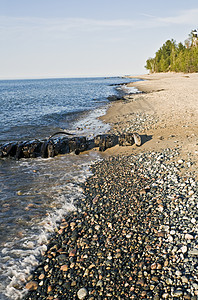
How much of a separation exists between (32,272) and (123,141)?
27.1 ft

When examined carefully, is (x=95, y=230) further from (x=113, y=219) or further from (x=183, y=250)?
(x=183, y=250)

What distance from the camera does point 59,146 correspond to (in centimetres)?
1165

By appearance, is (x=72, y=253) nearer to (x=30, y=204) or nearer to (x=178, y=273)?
(x=178, y=273)

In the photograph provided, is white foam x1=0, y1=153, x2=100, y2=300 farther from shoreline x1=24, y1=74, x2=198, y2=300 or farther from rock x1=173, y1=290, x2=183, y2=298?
rock x1=173, y1=290, x2=183, y2=298

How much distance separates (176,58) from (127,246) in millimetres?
120217

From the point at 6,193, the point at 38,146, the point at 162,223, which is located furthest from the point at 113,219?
the point at 38,146

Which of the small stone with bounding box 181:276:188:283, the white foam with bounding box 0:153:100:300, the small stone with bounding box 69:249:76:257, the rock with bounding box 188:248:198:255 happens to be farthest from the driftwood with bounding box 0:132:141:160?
the small stone with bounding box 181:276:188:283

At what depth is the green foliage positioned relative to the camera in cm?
8101

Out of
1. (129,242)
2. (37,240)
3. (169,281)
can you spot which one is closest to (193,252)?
(169,281)

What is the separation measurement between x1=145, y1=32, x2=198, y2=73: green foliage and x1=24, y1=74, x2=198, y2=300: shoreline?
285 ft

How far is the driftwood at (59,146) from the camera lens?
11.4 meters

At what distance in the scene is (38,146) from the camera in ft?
38.9

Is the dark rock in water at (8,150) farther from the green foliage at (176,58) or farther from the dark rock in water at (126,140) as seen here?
the green foliage at (176,58)

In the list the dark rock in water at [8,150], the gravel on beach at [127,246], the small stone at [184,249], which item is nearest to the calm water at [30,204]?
the gravel on beach at [127,246]
